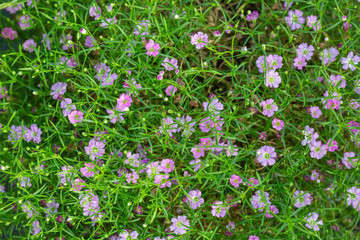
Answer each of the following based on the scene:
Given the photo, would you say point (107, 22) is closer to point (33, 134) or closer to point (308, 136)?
point (33, 134)

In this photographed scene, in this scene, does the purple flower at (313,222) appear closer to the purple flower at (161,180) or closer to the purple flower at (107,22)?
the purple flower at (161,180)

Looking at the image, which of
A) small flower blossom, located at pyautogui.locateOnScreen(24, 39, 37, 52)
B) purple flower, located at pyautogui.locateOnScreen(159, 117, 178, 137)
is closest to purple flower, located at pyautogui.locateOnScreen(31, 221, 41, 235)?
purple flower, located at pyautogui.locateOnScreen(159, 117, 178, 137)

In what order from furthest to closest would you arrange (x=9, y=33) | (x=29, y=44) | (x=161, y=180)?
(x=9, y=33) < (x=29, y=44) < (x=161, y=180)

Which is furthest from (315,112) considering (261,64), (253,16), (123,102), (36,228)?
(36,228)

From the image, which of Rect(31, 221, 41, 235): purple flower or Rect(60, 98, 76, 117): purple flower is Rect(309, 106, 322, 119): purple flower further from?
Rect(31, 221, 41, 235): purple flower

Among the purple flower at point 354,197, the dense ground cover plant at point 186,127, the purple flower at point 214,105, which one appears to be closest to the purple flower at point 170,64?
the dense ground cover plant at point 186,127

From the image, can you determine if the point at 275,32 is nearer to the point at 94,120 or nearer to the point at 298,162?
the point at 298,162
